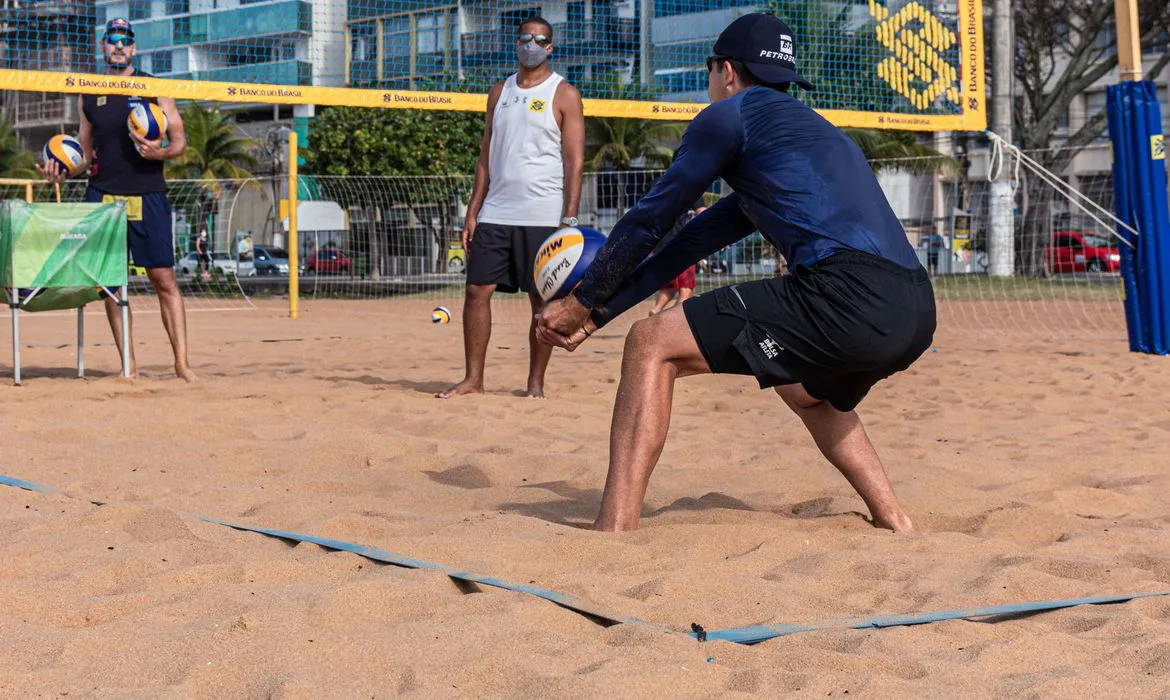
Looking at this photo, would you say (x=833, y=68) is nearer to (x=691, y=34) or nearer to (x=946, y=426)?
(x=691, y=34)

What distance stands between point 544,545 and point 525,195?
340 cm

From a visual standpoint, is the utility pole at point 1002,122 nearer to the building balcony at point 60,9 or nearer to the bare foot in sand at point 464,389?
the building balcony at point 60,9

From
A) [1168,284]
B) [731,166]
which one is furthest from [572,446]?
[1168,284]

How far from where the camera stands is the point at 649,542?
322 cm

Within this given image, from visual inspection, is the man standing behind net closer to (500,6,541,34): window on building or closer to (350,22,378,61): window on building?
(350,22,378,61): window on building

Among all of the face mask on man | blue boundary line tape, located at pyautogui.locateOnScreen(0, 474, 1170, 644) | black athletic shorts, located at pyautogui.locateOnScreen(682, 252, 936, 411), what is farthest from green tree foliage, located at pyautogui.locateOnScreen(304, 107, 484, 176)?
blue boundary line tape, located at pyautogui.locateOnScreen(0, 474, 1170, 644)

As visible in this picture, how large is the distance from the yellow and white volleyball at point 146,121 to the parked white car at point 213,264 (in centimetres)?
1906

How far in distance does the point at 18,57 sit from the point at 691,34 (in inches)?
198

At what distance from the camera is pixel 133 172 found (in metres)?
6.63

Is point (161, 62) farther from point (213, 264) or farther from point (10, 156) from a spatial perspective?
point (10, 156)

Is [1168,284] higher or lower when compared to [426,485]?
higher

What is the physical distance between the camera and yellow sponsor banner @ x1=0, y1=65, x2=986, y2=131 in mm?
6660

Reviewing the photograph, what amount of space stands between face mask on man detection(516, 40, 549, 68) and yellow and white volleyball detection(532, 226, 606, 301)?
263 cm

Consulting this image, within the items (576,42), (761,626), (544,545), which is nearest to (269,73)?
(576,42)
